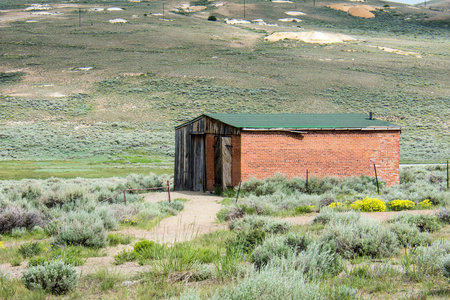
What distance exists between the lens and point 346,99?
52875mm

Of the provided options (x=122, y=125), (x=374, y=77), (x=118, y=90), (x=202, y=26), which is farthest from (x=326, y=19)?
(x=122, y=125)

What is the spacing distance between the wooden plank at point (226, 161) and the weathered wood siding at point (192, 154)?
56.3 inches

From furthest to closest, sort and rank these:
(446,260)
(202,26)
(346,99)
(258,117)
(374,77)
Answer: (202,26), (374,77), (346,99), (258,117), (446,260)

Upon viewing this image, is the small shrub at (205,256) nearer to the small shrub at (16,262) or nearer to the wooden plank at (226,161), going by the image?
the small shrub at (16,262)

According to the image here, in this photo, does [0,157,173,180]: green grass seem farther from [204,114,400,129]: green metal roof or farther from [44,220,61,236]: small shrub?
[44,220,61,236]: small shrub

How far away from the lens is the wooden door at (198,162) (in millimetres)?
20591

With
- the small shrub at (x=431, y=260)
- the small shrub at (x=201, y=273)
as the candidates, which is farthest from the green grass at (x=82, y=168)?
the small shrub at (x=431, y=260)

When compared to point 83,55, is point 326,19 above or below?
above

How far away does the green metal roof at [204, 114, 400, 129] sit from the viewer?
1852 cm

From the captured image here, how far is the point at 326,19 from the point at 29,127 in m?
87.3

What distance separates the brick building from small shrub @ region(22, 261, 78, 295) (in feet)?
40.5

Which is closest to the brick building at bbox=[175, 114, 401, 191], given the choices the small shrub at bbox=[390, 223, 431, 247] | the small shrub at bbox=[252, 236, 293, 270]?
the small shrub at bbox=[390, 223, 431, 247]

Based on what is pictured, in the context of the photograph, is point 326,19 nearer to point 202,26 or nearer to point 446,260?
point 202,26

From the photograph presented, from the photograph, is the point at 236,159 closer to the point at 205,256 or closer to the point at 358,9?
the point at 205,256
